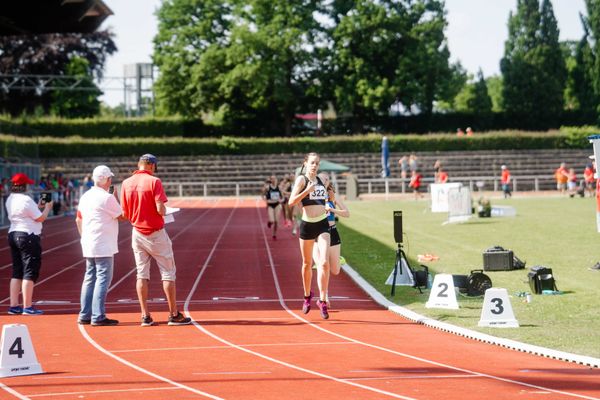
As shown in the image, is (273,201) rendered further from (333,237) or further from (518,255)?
(333,237)

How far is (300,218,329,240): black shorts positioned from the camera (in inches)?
541

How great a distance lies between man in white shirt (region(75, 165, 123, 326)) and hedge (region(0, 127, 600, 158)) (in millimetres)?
55838

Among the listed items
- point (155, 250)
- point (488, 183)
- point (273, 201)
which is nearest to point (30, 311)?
point (155, 250)

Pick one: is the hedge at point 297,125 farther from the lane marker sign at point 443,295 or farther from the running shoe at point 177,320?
the running shoe at point 177,320

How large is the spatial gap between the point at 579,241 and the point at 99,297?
14.8 m

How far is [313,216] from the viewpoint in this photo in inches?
540

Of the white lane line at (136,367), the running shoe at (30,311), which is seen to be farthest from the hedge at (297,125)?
the white lane line at (136,367)

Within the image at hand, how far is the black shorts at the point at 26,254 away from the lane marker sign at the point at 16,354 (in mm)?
4566

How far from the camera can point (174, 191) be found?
62875 mm

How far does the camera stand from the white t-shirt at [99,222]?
13.1 meters

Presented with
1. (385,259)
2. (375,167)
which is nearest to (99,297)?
(385,259)

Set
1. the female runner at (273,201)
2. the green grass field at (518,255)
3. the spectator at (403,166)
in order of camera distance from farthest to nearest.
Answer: the spectator at (403,166)
the female runner at (273,201)
the green grass field at (518,255)

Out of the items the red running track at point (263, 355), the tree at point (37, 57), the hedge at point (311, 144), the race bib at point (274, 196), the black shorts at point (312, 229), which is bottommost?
the red running track at point (263, 355)

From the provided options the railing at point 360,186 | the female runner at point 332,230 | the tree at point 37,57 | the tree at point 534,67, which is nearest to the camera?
the female runner at point 332,230
